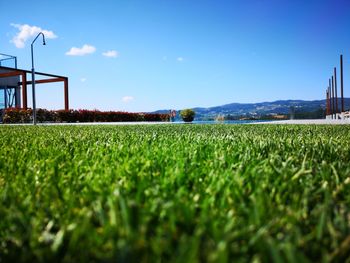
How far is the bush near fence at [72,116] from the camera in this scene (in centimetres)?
2703

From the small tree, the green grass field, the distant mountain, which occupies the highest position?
the distant mountain

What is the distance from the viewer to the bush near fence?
27.0 metres

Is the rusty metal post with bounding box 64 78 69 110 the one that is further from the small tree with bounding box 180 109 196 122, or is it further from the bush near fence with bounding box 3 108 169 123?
the small tree with bounding box 180 109 196 122

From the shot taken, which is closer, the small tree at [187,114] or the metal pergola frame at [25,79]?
the small tree at [187,114]

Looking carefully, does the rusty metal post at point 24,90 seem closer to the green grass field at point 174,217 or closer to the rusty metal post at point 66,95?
the rusty metal post at point 66,95

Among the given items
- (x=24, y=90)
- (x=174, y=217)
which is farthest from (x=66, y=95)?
(x=174, y=217)

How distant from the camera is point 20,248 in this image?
3.09 feet

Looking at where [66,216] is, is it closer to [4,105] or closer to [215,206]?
[215,206]

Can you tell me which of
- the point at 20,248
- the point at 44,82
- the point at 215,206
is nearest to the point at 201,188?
the point at 215,206

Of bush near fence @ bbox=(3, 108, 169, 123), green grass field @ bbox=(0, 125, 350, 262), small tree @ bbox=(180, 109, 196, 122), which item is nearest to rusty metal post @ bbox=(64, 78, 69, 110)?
bush near fence @ bbox=(3, 108, 169, 123)

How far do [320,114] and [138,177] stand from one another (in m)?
39.3

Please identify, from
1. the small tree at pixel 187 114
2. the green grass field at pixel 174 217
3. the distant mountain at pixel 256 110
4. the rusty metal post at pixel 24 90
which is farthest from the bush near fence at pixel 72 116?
the green grass field at pixel 174 217

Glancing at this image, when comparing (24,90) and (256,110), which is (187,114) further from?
(256,110)

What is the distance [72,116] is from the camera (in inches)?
1147
